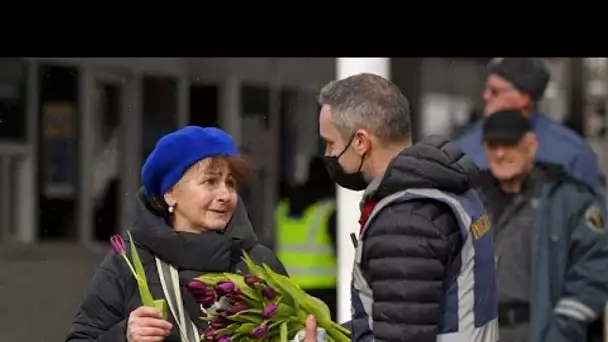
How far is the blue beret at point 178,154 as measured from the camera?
364 centimetres

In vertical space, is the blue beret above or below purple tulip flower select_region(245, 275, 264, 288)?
above

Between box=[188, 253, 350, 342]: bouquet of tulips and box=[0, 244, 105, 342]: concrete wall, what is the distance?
152 cm

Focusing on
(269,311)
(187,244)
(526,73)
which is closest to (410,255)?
(269,311)

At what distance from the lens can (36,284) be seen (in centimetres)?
520

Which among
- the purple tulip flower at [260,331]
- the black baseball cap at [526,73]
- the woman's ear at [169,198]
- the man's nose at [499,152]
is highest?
the black baseball cap at [526,73]

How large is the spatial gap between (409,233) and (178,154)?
861 mm

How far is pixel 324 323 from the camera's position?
343cm

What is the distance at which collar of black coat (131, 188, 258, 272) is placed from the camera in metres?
3.55

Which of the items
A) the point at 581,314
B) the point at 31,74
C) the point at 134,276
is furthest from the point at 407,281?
the point at 31,74

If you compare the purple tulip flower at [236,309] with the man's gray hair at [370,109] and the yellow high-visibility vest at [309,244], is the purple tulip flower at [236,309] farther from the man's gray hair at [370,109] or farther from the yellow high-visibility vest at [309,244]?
the yellow high-visibility vest at [309,244]

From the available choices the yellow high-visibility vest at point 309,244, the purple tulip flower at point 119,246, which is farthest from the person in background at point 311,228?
the purple tulip flower at point 119,246

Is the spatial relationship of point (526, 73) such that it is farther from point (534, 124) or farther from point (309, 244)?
point (309, 244)

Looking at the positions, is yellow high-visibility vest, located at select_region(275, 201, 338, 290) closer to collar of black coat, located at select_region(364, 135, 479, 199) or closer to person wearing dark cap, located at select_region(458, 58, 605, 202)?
person wearing dark cap, located at select_region(458, 58, 605, 202)

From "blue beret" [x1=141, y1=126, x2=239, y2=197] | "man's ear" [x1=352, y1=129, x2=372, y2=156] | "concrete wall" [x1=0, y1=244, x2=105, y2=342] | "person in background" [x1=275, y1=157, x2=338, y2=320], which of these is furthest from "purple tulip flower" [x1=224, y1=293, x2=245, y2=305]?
"person in background" [x1=275, y1=157, x2=338, y2=320]
